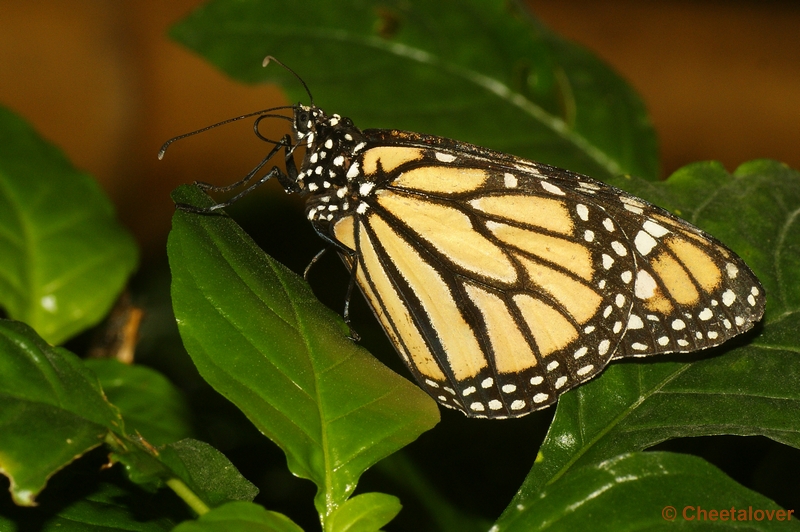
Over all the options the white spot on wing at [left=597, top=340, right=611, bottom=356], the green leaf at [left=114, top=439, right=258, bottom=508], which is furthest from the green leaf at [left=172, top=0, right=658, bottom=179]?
the green leaf at [left=114, top=439, right=258, bottom=508]

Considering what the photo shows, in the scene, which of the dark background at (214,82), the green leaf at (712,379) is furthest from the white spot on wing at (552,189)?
the dark background at (214,82)

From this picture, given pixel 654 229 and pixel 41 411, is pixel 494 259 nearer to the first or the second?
pixel 654 229

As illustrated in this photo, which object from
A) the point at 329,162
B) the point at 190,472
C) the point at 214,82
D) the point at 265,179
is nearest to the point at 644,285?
the point at 329,162

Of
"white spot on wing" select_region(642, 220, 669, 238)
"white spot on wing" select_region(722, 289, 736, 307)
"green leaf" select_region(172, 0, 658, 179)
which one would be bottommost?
"white spot on wing" select_region(722, 289, 736, 307)

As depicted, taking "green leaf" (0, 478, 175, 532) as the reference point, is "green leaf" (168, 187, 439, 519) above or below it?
above

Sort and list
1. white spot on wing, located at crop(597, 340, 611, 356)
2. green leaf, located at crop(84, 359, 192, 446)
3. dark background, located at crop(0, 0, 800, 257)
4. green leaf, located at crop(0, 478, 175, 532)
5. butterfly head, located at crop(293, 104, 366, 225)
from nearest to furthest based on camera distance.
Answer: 1. green leaf, located at crop(0, 478, 175, 532)
2. white spot on wing, located at crop(597, 340, 611, 356)
3. green leaf, located at crop(84, 359, 192, 446)
4. butterfly head, located at crop(293, 104, 366, 225)
5. dark background, located at crop(0, 0, 800, 257)

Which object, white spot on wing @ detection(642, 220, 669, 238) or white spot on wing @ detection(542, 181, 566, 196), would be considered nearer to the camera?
white spot on wing @ detection(642, 220, 669, 238)

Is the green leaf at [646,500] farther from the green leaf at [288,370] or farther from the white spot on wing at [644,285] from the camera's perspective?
the white spot on wing at [644,285]

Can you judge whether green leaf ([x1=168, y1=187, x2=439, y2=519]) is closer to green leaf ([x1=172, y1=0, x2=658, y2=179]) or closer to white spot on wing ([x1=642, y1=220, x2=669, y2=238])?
white spot on wing ([x1=642, y1=220, x2=669, y2=238])
